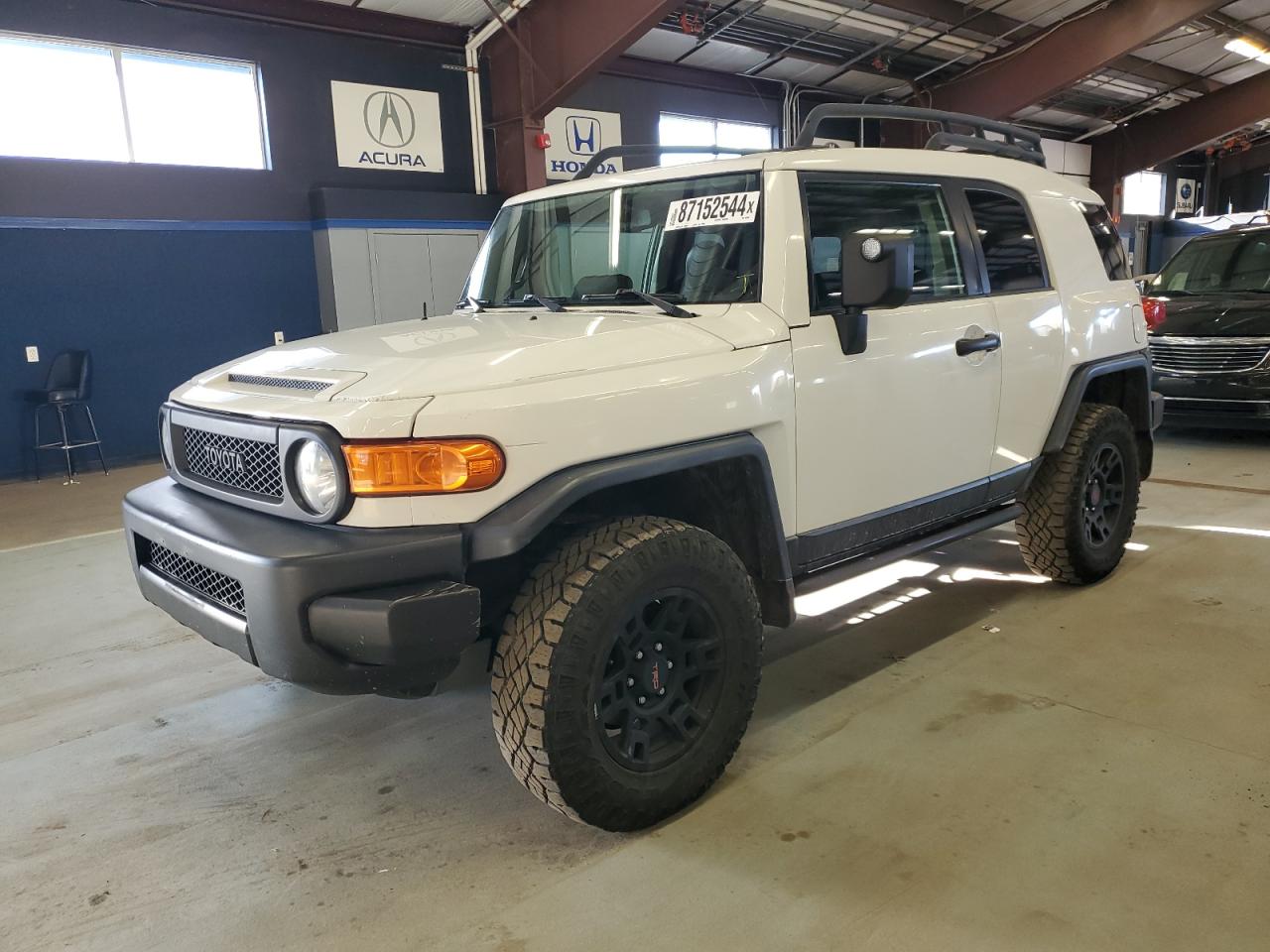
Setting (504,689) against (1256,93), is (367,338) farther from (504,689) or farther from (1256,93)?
(1256,93)

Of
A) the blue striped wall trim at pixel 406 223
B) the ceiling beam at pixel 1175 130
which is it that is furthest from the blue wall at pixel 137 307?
the ceiling beam at pixel 1175 130

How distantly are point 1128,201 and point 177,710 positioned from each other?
24.0 m

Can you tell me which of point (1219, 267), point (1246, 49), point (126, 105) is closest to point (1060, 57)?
point (1246, 49)

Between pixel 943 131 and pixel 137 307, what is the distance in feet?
26.5

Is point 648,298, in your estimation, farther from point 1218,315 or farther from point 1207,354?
point 1218,315

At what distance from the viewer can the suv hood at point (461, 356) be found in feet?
6.96

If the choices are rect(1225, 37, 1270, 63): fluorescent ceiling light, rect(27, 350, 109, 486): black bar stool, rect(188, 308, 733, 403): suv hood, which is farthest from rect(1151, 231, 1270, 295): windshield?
rect(27, 350, 109, 486): black bar stool

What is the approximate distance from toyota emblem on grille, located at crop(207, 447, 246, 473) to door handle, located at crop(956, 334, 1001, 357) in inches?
88.3

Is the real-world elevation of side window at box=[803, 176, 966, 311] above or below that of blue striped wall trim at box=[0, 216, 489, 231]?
below

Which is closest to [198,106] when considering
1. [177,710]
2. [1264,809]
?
→ [177,710]

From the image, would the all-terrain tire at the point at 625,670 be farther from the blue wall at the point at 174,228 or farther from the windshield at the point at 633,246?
the blue wall at the point at 174,228

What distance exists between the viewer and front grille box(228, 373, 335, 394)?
2.21 metres

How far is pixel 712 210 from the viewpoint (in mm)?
2744

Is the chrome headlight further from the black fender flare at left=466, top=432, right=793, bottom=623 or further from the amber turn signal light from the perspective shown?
the black fender flare at left=466, top=432, right=793, bottom=623
